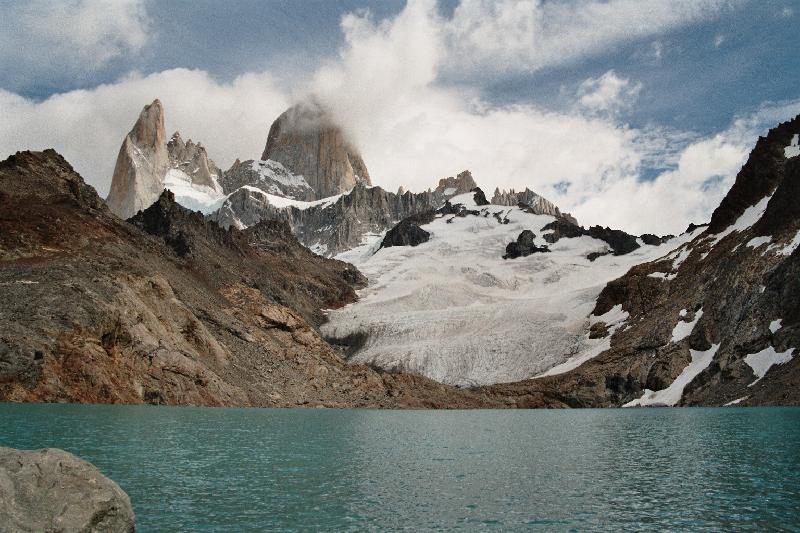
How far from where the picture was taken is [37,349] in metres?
58.1

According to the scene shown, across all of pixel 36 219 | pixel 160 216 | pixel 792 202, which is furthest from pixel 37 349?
pixel 792 202

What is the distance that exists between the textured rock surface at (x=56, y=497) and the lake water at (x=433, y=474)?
4.12 m

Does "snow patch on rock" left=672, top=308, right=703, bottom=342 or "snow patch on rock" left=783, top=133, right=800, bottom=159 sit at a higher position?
"snow patch on rock" left=783, top=133, right=800, bottom=159

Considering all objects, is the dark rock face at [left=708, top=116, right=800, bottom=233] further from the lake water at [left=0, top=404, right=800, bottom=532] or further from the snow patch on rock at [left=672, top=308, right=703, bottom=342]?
the lake water at [left=0, top=404, right=800, bottom=532]

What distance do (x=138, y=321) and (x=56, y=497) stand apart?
61460 millimetres

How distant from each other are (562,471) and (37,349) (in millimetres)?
49142

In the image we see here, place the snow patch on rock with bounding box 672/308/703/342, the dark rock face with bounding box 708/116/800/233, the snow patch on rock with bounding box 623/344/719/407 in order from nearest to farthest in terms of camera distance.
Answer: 1. the snow patch on rock with bounding box 623/344/719/407
2. the snow patch on rock with bounding box 672/308/703/342
3. the dark rock face with bounding box 708/116/800/233

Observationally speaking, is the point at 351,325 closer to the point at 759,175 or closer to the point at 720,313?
the point at 720,313

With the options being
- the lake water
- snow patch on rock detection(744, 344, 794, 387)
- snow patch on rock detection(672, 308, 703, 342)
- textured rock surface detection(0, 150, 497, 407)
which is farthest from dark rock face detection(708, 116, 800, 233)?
the lake water

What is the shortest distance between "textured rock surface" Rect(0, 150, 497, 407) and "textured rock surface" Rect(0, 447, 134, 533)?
4906cm

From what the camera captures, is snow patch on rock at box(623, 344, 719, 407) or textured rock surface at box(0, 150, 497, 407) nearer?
textured rock surface at box(0, 150, 497, 407)

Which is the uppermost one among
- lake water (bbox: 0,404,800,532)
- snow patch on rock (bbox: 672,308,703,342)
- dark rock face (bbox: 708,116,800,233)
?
dark rock face (bbox: 708,116,800,233)

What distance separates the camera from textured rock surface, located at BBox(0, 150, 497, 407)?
60.7 metres

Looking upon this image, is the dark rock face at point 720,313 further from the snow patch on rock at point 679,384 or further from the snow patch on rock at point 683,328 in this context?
the snow patch on rock at point 679,384
